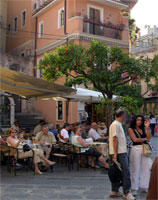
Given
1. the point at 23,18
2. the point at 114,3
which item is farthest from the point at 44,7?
the point at 114,3

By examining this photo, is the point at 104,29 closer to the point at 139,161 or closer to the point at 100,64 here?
the point at 100,64

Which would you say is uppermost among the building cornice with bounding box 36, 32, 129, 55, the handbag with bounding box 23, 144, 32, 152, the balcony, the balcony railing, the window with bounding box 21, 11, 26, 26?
the window with bounding box 21, 11, 26, 26

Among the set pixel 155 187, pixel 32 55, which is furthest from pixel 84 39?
pixel 155 187

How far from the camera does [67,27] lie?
1864cm

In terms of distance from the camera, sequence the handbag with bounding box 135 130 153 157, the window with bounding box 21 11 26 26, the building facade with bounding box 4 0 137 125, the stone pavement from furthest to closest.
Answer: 1. the window with bounding box 21 11 26 26
2. the building facade with bounding box 4 0 137 125
3. the handbag with bounding box 135 130 153 157
4. the stone pavement

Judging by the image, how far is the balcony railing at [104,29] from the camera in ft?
61.3

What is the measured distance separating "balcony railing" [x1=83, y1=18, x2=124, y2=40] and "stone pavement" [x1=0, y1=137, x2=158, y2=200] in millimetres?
13226

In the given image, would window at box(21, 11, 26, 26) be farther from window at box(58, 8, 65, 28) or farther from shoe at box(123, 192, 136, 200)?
shoe at box(123, 192, 136, 200)

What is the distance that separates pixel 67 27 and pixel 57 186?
14555 mm

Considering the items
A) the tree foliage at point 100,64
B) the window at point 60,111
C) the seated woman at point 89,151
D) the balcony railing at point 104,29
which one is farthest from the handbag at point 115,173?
the balcony railing at point 104,29

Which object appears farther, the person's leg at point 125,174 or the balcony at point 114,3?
the balcony at point 114,3

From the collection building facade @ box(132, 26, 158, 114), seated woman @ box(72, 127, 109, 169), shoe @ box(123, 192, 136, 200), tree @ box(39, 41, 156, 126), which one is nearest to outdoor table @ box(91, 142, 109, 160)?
seated woman @ box(72, 127, 109, 169)

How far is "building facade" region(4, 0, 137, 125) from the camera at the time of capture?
1816cm

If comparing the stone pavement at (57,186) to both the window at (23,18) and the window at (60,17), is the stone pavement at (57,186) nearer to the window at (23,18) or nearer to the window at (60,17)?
the window at (60,17)
